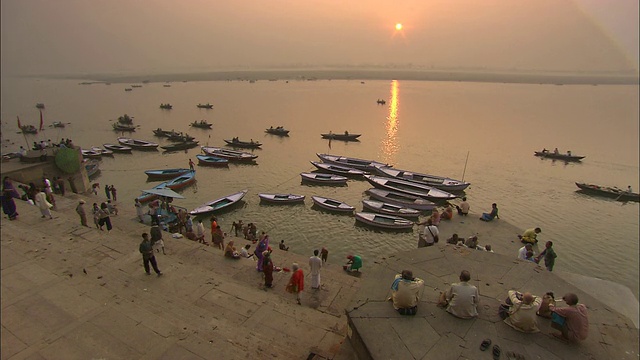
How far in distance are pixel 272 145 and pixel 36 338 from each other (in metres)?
44.4

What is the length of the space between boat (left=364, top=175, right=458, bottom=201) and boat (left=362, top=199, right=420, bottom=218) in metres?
3.04

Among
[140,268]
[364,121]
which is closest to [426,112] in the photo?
[364,121]

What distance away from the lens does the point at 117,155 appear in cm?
4209

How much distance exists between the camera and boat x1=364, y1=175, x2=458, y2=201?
2802cm

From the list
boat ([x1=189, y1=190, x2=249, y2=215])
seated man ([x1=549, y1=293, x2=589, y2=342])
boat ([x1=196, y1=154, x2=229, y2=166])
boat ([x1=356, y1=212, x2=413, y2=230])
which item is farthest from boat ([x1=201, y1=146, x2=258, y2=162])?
seated man ([x1=549, y1=293, x2=589, y2=342])

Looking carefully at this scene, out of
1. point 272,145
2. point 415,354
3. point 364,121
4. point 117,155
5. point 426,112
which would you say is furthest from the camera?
point 426,112

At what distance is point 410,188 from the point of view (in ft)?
99.7

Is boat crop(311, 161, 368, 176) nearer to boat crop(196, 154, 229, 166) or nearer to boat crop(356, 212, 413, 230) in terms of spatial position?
boat crop(196, 154, 229, 166)

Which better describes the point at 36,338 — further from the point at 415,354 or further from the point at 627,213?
the point at 627,213

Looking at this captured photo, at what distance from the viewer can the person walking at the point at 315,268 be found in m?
10.9

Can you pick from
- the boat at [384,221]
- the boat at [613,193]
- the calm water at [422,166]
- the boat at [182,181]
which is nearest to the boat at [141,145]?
the calm water at [422,166]

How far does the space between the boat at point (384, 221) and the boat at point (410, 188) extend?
5243mm

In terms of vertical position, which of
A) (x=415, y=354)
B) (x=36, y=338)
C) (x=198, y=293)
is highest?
(x=415, y=354)

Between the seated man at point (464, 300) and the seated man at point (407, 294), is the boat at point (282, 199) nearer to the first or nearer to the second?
the seated man at point (407, 294)
